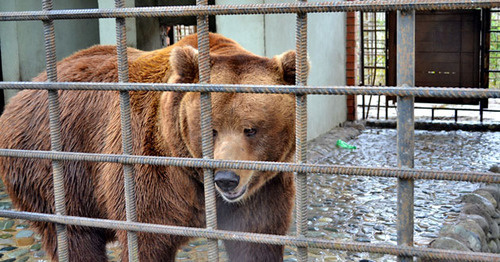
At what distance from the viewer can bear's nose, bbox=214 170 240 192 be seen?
8.32ft

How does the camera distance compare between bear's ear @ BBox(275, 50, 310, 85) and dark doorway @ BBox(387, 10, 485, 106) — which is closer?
bear's ear @ BBox(275, 50, 310, 85)

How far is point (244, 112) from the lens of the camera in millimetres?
2906

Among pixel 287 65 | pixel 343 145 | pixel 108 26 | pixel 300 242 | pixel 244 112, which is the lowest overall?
pixel 343 145

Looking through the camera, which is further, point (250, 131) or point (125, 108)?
point (250, 131)

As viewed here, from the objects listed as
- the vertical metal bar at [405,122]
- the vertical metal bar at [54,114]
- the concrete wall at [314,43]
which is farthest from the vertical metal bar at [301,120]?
the concrete wall at [314,43]

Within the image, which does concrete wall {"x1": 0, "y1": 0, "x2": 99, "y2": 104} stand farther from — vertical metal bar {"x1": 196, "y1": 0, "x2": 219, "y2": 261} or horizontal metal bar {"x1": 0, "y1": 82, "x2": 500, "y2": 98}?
vertical metal bar {"x1": 196, "y1": 0, "x2": 219, "y2": 261}

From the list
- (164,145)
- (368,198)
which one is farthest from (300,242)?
(368,198)

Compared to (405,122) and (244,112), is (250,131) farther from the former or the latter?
(405,122)

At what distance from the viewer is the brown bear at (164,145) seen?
2918mm

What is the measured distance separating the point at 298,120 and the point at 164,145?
1209mm

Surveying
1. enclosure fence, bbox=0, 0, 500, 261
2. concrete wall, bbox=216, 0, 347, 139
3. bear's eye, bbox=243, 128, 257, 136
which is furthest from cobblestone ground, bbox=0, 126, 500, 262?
enclosure fence, bbox=0, 0, 500, 261

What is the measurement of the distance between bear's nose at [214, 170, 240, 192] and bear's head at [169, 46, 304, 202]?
0.18 meters

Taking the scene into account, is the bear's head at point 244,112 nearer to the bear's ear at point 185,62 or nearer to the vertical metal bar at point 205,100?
the bear's ear at point 185,62

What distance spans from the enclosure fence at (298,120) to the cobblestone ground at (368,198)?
6.84 ft
